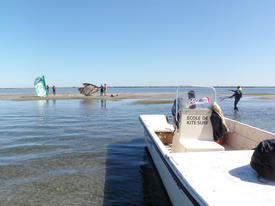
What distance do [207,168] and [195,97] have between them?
316cm

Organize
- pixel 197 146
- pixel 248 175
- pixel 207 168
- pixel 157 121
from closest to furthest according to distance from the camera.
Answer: pixel 248 175
pixel 207 168
pixel 197 146
pixel 157 121

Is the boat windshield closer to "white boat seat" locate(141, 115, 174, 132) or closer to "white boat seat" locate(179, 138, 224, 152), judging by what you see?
"white boat seat" locate(179, 138, 224, 152)

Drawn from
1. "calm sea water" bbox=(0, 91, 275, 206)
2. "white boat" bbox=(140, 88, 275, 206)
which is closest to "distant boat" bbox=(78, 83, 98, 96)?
"calm sea water" bbox=(0, 91, 275, 206)

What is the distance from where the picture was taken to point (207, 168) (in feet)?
10.3

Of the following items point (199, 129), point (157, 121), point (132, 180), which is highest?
point (199, 129)

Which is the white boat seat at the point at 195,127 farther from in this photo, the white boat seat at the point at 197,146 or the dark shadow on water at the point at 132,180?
the dark shadow on water at the point at 132,180

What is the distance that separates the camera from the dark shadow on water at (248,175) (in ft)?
8.91

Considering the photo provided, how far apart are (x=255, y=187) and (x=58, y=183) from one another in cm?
449

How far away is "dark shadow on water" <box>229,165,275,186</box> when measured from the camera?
271 centimetres

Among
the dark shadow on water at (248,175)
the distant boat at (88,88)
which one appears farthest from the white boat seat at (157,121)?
the distant boat at (88,88)

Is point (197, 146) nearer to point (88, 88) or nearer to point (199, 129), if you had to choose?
point (199, 129)

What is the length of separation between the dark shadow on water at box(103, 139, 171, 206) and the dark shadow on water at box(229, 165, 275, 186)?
194 centimetres

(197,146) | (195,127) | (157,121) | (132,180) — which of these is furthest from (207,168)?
(157,121)

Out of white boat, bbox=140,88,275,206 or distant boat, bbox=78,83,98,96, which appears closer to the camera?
white boat, bbox=140,88,275,206
